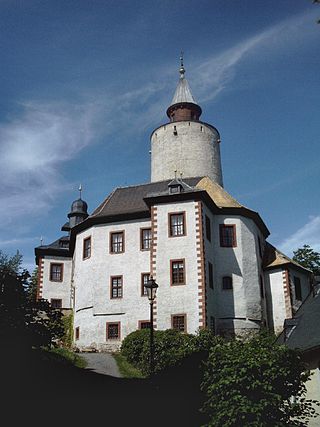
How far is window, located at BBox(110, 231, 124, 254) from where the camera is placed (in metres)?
37.0

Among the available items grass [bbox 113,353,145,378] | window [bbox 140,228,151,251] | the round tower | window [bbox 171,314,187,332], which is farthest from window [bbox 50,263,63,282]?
window [bbox 171,314,187,332]

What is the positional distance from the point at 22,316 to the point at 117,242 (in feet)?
81.0

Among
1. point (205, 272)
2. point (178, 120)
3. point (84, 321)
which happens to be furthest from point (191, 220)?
point (178, 120)

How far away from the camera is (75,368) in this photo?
24.6m

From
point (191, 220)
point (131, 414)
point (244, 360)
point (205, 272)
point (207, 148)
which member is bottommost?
point (131, 414)

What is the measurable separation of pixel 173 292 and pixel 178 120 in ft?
79.9

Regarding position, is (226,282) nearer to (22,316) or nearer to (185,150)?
(185,150)

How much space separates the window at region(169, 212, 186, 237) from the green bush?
6.59m

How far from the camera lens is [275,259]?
1564 inches

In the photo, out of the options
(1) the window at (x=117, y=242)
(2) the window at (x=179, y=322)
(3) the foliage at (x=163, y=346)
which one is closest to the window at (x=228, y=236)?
(2) the window at (x=179, y=322)

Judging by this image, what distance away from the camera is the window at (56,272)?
151 ft

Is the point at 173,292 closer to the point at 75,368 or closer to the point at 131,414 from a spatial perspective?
the point at 75,368

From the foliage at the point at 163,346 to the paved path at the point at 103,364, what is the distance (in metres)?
1.21

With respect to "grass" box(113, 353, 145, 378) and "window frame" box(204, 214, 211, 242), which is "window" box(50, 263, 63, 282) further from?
"window frame" box(204, 214, 211, 242)
